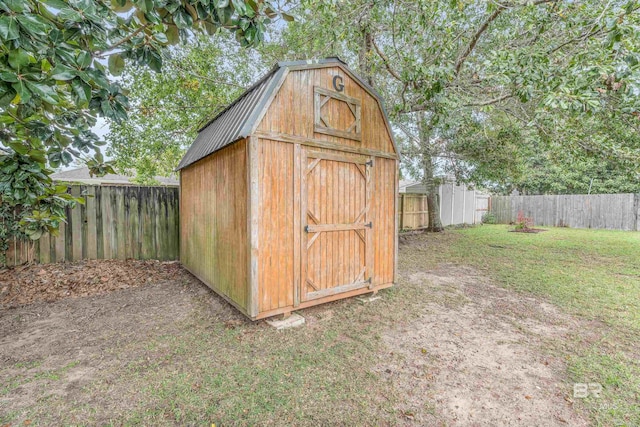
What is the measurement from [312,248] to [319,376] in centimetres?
160

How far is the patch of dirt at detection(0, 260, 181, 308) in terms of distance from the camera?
4.06 meters

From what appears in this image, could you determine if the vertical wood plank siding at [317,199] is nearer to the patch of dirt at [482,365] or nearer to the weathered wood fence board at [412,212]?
the patch of dirt at [482,365]

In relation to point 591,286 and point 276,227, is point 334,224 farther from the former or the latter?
point 591,286

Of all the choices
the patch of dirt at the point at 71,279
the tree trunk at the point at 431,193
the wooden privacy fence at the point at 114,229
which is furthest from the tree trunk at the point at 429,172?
the patch of dirt at the point at 71,279

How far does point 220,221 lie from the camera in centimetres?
392

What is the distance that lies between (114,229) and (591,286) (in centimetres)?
897

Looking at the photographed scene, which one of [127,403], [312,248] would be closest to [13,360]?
[127,403]

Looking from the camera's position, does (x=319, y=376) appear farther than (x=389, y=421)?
Yes

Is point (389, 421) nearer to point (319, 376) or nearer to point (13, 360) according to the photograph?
point (319, 376)

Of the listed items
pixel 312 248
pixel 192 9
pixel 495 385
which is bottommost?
pixel 495 385

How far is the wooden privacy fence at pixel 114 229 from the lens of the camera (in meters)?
4.86

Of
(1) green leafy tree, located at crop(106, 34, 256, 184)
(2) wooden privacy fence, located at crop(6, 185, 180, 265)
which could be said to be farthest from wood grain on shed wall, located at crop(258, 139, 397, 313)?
(1) green leafy tree, located at crop(106, 34, 256, 184)

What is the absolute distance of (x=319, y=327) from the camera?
3.31 m

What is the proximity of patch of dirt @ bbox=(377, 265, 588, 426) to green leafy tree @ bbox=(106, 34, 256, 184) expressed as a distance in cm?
654
